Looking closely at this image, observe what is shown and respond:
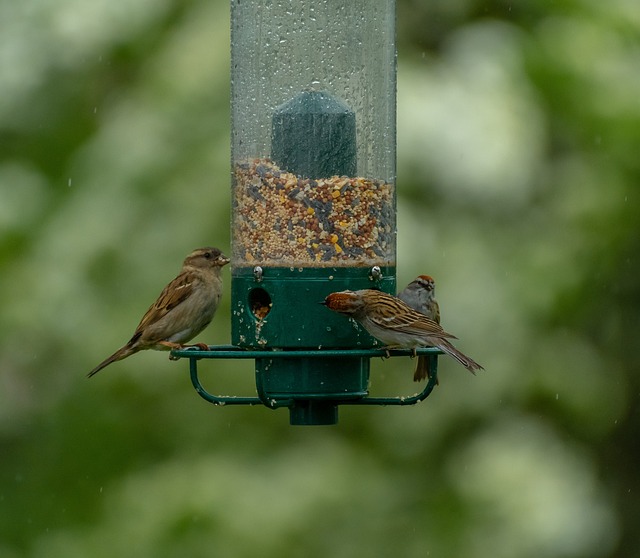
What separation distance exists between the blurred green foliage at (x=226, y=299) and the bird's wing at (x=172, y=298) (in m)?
1.63

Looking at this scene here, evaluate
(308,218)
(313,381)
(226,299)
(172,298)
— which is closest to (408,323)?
(313,381)

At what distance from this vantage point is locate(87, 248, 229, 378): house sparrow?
7777 mm

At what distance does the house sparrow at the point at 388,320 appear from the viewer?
694 cm

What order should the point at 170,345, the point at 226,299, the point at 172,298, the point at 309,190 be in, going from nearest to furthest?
the point at 309,190
the point at 170,345
the point at 172,298
the point at 226,299

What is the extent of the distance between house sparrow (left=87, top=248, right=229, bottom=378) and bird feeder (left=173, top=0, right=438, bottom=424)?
53 cm

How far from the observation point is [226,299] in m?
9.71

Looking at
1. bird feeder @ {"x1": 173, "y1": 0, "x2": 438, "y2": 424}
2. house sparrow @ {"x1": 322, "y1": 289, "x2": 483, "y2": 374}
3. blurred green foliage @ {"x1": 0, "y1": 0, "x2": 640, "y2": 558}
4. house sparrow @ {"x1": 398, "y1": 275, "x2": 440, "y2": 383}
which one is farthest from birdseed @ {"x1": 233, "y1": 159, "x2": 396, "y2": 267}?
blurred green foliage @ {"x1": 0, "y1": 0, "x2": 640, "y2": 558}

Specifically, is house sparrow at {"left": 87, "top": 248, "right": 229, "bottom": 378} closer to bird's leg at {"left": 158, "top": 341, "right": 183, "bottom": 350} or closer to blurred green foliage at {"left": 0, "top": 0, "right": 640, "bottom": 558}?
bird's leg at {"left": 158, "top": 341, "right": 183, "bottom": 350}

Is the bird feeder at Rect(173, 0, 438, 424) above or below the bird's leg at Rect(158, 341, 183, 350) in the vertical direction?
above

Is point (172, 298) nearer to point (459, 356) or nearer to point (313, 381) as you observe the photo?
point (313, 381)

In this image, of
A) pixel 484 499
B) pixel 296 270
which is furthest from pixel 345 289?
pixel 484 499

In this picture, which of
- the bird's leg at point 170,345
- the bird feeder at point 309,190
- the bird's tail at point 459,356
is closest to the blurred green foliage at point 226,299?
the bird's leg at point 170,345

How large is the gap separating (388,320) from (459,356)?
1.23ft

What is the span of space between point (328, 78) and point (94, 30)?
3129 mm
